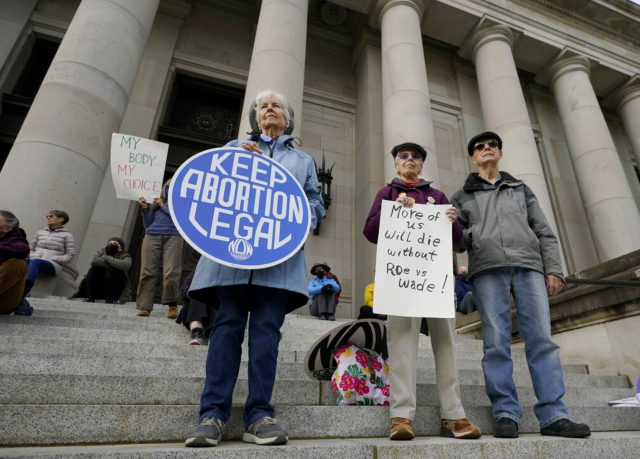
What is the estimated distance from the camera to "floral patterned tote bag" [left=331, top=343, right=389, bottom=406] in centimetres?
287

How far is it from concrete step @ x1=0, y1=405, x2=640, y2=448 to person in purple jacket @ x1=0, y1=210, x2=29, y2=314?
250 centimetres

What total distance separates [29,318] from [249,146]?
11.7 feet

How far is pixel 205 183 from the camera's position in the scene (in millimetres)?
2473

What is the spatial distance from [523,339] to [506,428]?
0.71 m

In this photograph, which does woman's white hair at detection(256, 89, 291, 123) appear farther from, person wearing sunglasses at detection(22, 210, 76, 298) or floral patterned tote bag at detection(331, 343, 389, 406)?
person wearing sunglasses at detection(22, 210, 76, 298)

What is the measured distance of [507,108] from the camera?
1138 cm

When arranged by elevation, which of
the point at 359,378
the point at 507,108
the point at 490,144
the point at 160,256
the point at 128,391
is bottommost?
the point at 128,391

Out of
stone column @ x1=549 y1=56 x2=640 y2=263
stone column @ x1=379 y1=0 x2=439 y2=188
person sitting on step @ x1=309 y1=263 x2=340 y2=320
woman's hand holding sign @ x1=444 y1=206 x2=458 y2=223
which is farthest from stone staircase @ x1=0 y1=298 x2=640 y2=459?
stone column @ x1=549 y1=56 x2=640 y2=263

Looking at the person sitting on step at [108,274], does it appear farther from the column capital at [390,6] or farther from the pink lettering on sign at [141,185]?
the column capital at [390,6]

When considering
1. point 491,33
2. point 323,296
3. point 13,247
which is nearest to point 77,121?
point 13,247

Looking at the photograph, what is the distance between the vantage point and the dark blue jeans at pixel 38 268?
5.57m

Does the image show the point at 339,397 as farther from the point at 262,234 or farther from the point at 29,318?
the point at 29,318

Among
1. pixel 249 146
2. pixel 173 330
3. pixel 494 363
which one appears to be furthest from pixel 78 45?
pixel 494 363

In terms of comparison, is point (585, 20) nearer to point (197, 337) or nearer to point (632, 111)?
point (632, 111)
